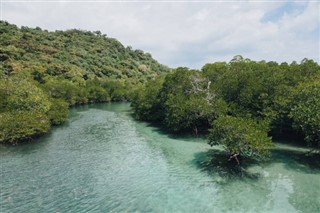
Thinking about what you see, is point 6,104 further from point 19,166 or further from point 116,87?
point 116,87

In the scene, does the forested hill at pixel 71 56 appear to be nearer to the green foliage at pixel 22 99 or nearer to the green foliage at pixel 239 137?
the green foliage at pixel 22 99

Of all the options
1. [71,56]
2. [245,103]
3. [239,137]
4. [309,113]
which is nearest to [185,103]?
[245,103]

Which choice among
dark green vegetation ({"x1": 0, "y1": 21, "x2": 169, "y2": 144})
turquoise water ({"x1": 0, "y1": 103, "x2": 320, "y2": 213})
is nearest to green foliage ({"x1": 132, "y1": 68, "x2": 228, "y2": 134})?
turquoise water ({"x1": 0, "y1": 103, "x2": 320, "y2": 213})

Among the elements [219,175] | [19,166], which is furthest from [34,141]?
[219,175]

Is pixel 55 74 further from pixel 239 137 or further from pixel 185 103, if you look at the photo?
pixel 239 137

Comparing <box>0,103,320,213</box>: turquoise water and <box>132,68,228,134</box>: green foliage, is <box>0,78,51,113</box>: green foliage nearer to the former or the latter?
<box>0,103,320,213</box>: turquoise water

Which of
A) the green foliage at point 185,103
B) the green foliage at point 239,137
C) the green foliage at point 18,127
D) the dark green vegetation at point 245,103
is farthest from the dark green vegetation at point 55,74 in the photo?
the green foliage at point 239,137
